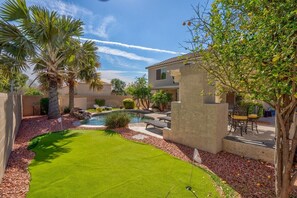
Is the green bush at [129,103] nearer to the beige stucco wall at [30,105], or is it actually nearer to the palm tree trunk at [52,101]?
the beige stucco wall at [30,105]

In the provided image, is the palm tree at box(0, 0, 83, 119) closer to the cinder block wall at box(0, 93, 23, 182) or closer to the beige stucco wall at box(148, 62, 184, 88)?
the cinder block wall at box(0, 93, 23, 182)

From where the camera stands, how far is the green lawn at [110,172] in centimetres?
416

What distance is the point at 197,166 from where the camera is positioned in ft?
18.7

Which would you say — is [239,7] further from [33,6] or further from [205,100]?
[33,6]

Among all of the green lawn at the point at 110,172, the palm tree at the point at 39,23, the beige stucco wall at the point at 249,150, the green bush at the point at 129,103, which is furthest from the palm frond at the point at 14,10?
the green bush at the point at 129,103

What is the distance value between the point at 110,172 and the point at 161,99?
53.9 feet

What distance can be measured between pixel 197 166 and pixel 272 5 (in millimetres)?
4915

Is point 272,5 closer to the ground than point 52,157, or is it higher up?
higher up

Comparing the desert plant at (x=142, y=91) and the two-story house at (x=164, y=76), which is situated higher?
the two-story house at (x=164, y=76)

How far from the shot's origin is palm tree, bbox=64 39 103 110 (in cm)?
1305

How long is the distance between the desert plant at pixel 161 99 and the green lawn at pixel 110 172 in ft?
45.1

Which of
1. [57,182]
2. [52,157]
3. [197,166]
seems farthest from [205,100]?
[52,157]

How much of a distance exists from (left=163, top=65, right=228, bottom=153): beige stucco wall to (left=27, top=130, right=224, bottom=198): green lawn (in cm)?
161

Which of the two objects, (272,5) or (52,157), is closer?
(272,5)
